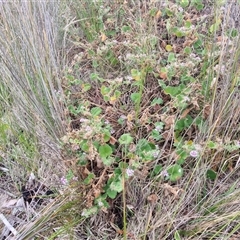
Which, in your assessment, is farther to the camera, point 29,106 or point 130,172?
point 29,106

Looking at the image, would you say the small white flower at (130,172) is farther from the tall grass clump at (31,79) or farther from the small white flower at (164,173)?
the tall grass clump at (31,79)

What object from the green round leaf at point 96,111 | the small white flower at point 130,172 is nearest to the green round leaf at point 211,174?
the small white flower at point 130,172

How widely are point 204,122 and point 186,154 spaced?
0.55 ft

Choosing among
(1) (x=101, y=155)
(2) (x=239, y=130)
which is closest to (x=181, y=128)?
(2) (x=239, y=130)

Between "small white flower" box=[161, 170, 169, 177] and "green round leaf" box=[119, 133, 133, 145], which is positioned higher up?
"green round leaf" box=[119, 133, 133, 145]

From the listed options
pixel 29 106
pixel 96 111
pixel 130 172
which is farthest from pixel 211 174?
pixel 29 106

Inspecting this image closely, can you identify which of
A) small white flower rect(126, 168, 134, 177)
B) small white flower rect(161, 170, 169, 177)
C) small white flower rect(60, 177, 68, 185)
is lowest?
small white flower rect(60, 177, 68, 185)

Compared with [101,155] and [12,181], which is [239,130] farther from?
[12,181]

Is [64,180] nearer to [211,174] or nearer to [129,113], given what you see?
[129,113]

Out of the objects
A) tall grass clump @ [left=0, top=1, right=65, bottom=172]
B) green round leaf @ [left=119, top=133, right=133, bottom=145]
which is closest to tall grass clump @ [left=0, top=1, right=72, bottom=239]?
tall grass clump @ [left=0, top=1, right=65, bottom=172]

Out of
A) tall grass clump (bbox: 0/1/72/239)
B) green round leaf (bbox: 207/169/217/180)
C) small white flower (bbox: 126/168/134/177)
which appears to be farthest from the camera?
tall grass clump (bbox: 0/1/72/239)

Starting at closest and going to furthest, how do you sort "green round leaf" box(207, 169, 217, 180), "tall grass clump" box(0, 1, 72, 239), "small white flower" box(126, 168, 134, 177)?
"small white flower" box(126, 168, 134, 177)
"green round leaf" box(207, 169, 217, 180)
"tall grass clump" box(0, 1, 72, 239)

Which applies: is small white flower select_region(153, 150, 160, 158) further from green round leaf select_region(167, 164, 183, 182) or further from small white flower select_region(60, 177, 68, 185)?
small white flower select_region(60, 177, 68, 185)

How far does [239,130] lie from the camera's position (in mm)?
1214
